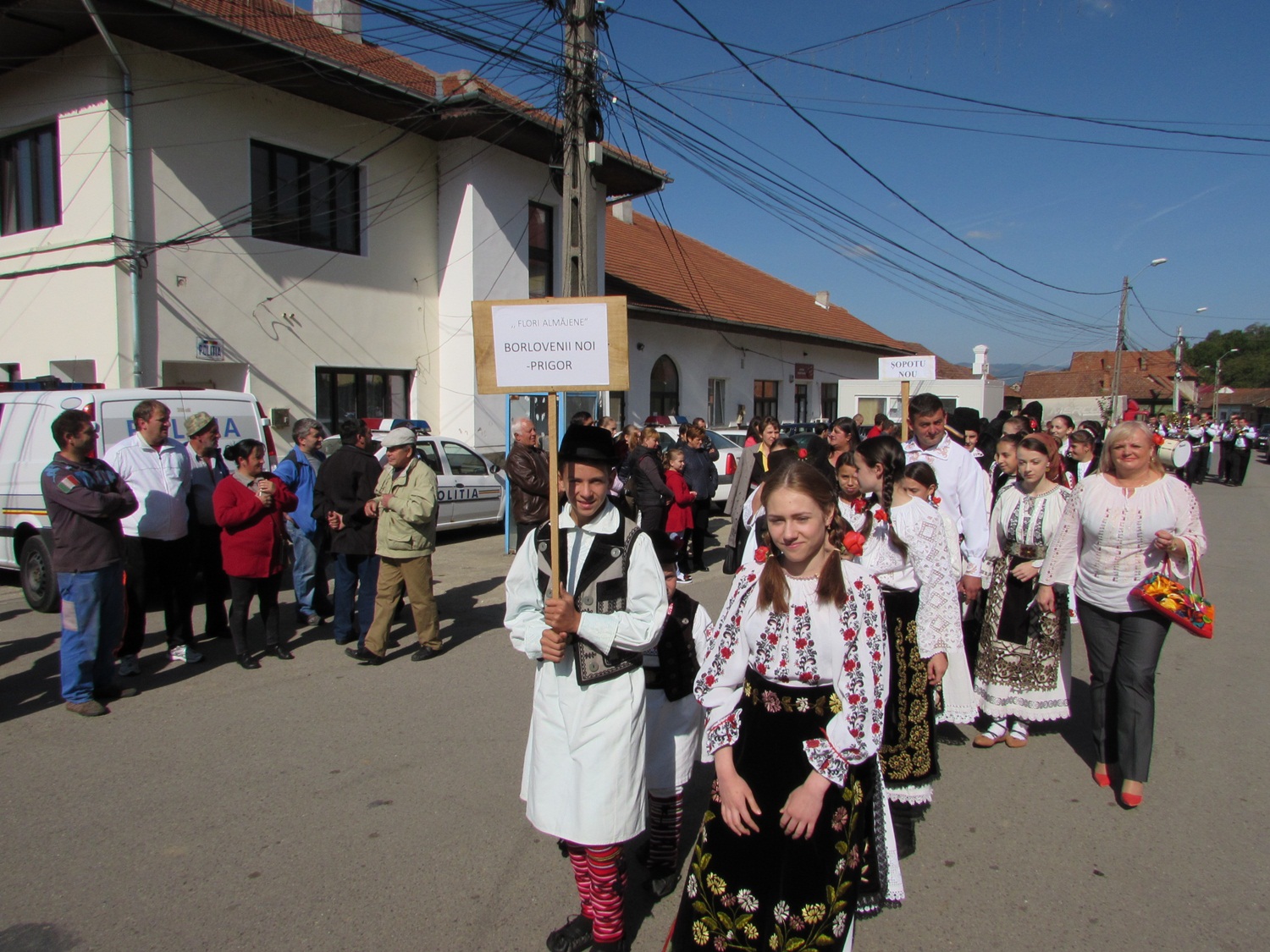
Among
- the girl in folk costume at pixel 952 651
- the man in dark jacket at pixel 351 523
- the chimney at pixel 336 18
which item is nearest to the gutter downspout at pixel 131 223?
the man in dark jacket at pixel 351 523

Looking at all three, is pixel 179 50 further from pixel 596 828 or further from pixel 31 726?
pixel 596 828

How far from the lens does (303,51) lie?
11742 millimetres

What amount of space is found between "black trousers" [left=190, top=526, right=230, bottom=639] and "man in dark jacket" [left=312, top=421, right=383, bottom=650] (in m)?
0.92

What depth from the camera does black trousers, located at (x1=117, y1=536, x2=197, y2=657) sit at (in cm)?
589

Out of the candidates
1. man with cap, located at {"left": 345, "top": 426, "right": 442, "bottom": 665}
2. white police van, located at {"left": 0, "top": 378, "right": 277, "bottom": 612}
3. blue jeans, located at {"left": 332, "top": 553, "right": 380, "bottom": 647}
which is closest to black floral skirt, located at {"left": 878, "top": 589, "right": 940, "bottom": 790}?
man with cap, located at {"left": 345, "top": 426, "right": 442, "bottom": 665}

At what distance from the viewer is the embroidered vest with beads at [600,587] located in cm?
269

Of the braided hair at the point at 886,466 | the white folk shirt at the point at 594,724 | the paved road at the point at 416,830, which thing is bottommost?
the paved road at the point at 416,830

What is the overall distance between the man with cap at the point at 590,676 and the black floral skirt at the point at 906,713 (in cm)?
121

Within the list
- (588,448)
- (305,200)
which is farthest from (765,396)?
(588,448)

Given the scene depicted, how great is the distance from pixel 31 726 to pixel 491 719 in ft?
8.99

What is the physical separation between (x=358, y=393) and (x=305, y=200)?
332 cm

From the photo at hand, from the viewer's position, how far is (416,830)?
364cm

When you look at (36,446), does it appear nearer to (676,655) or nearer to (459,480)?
(459,480)

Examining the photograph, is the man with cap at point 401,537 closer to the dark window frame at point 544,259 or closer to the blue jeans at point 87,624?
the blue jeans at point 87,624
